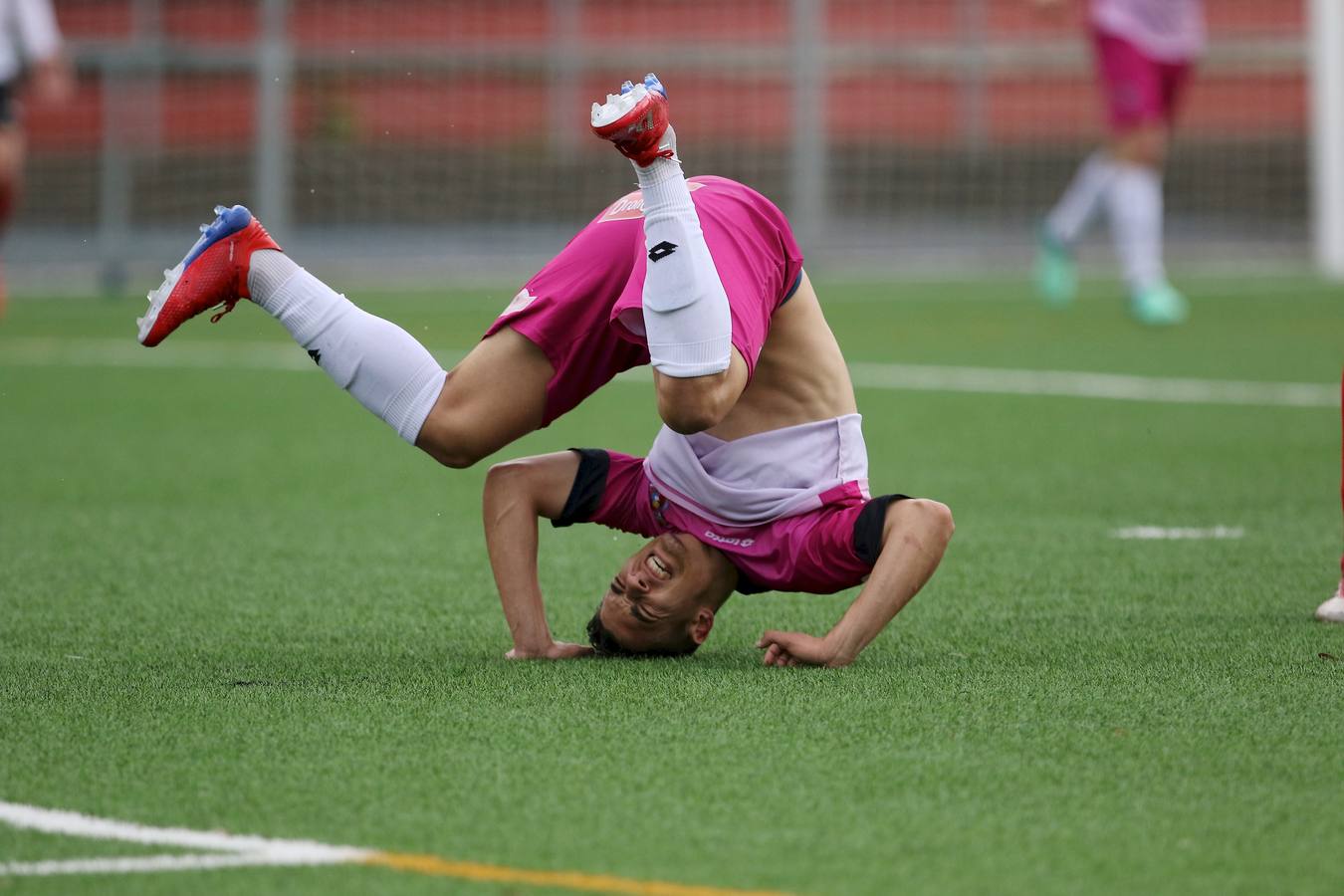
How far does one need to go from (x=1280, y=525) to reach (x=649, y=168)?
7.71 ft

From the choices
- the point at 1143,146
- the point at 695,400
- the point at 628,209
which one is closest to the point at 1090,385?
the point at 1143,146

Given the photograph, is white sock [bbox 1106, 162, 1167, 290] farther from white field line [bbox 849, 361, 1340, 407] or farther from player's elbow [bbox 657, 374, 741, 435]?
player's elbow [bbox 657, 374, 741, 435]

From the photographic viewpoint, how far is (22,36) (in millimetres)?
10672

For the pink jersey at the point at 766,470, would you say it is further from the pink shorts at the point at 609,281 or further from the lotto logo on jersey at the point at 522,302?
the lotto logo on jersey at the point at 522,302

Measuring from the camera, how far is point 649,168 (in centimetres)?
357

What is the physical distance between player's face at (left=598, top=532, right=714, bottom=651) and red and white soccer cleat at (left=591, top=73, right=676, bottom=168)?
2.33ft

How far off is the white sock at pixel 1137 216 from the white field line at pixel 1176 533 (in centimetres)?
611

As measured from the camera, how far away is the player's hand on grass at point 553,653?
3.82 meters

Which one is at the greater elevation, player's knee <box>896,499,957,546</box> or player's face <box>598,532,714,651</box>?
player's knee <box>896,499,957,546</box>

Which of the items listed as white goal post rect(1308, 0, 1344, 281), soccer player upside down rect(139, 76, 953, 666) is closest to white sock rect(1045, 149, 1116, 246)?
white goal post rect(1308, 0, 1344, 281)

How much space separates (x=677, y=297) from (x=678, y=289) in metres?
0.01

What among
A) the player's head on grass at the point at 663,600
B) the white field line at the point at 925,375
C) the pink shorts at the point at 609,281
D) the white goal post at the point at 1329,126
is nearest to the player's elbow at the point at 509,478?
the pink shorts at the point at 609,281

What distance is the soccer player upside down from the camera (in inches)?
146

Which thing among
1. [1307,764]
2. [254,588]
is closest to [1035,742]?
[1307,764]
